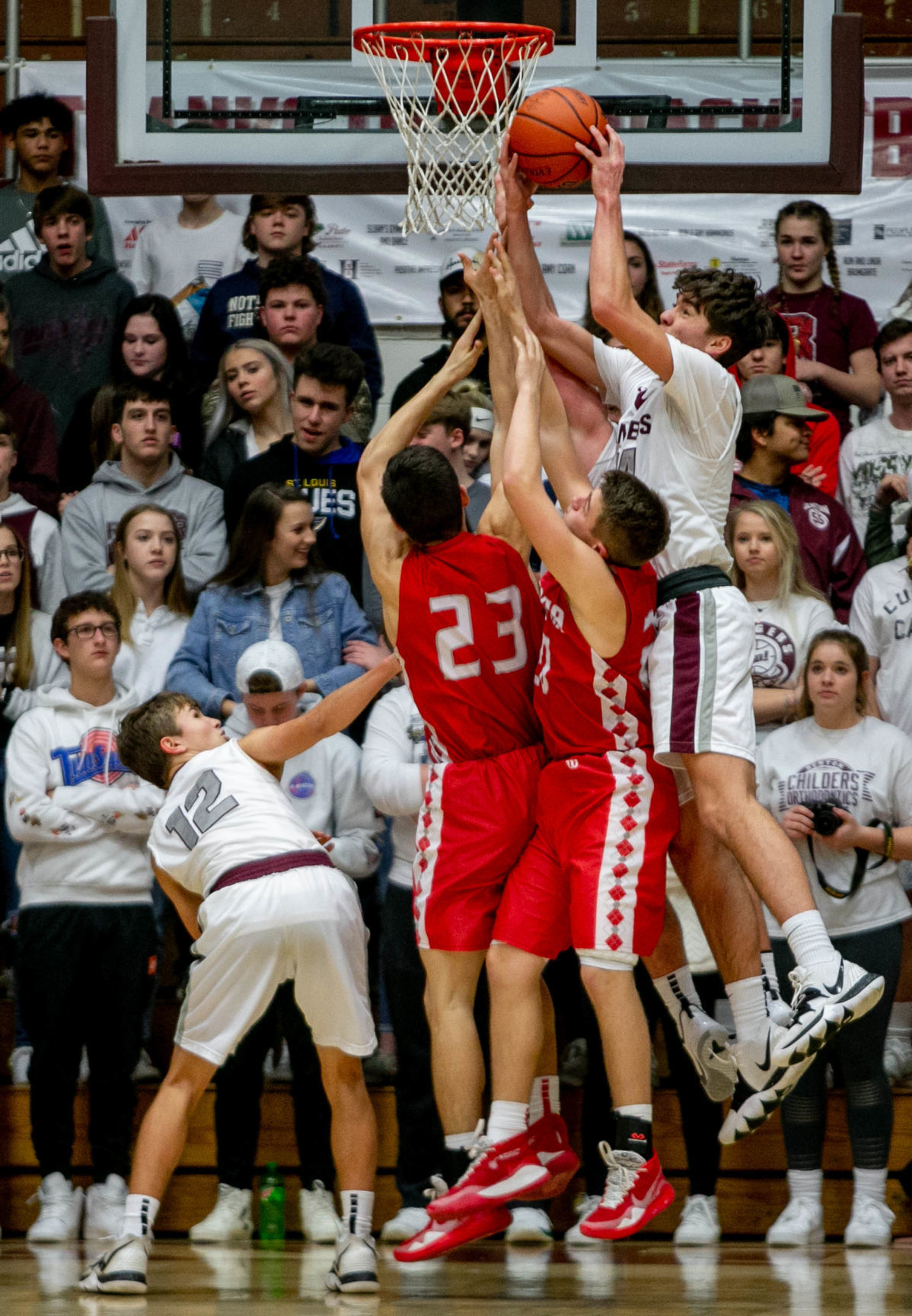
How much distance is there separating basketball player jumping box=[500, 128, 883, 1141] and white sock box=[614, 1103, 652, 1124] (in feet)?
0.80

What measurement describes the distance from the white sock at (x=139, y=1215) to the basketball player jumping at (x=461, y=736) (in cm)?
99

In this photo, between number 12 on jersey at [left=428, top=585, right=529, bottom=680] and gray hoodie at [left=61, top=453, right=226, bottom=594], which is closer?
number 12 on jersey at [left=428, top=585, right=529, bottom=680]

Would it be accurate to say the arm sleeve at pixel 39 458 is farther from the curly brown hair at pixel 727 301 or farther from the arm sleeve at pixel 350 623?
the curly brown hair at pixel 727 301

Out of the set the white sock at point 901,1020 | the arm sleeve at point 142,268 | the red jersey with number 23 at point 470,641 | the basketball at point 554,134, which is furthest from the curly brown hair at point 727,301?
the arm sleeve at point 142,268

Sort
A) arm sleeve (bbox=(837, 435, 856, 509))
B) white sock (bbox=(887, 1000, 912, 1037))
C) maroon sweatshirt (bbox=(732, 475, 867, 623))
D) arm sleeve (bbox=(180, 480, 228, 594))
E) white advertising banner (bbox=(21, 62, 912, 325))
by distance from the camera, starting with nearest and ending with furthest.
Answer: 1. white sock (bbox=(887, 1000, 912, 1037))
2. maroon sweatshirt (bbox=(732, 475, 867, 623))
3. arm sleeve (bbox=(180, 480, 228, 594))
4. arm sleeve (bbox=(837, 435, 856, 509))
5. white advertising banner (bbox=(21, 62, 912, 325))

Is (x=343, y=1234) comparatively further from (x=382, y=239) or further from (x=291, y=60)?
(x=382, y=239)

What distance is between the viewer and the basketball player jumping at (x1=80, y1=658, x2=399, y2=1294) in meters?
5.68

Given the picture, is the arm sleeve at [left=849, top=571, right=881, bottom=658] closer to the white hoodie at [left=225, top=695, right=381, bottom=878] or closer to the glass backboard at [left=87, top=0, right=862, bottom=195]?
the glass backboard at [left=87, top=0, right=862, bottom=195]

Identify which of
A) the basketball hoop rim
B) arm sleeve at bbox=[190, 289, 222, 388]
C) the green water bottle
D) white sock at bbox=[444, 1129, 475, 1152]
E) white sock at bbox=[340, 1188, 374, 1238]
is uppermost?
the basketball hoop rim

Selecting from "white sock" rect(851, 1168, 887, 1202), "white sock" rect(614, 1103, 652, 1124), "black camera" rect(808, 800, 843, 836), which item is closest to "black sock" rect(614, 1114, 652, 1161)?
"white sock" rect(614, 1103, 652, 1124)

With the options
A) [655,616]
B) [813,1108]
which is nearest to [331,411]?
[655,616]

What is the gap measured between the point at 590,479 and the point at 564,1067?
97.7 inches

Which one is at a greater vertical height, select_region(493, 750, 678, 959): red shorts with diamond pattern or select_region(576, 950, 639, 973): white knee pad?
select_region(493, 750, 678, 959): red shorts with diamond pattern

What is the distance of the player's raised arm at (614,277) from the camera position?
5.19 m
